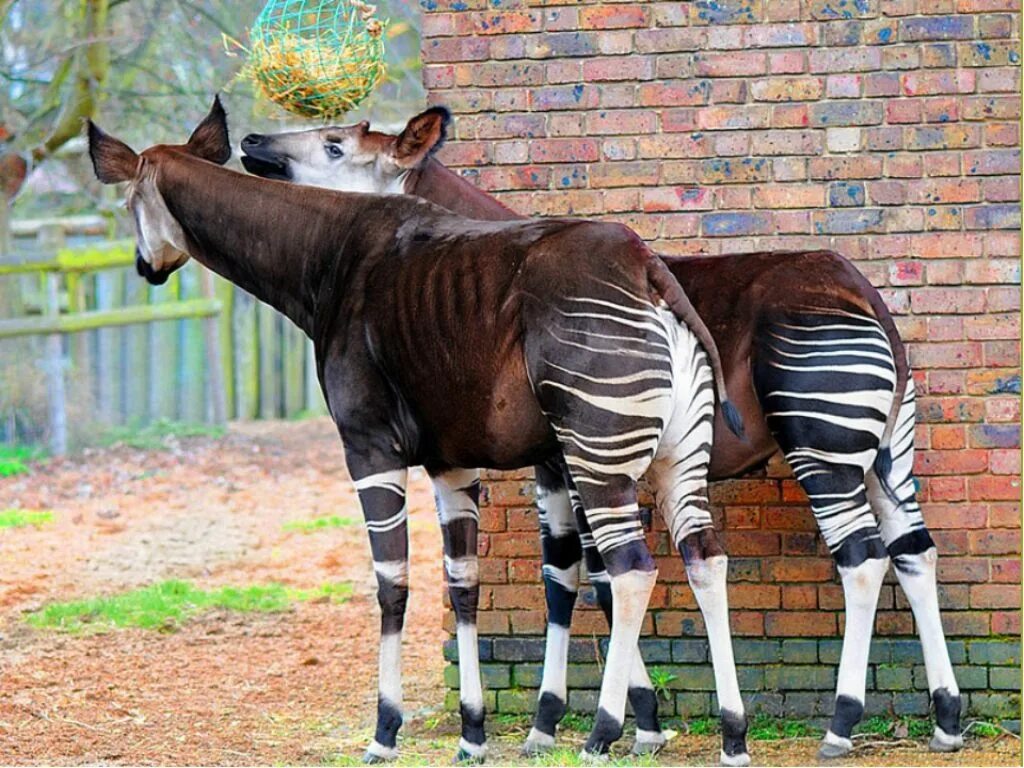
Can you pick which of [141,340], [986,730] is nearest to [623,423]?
[986,730]

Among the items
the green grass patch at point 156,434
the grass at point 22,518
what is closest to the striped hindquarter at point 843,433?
the grass at point 22,518

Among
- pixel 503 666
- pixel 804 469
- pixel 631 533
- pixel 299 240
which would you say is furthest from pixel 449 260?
pixel 503 666

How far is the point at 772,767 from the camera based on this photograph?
467 centimetres

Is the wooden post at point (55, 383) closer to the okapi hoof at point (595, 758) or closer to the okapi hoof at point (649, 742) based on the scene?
the okapi hoof at point (649, 742)

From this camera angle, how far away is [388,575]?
4.74m

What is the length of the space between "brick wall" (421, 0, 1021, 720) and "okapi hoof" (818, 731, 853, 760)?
0.45m

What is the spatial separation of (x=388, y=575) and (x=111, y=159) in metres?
1.74

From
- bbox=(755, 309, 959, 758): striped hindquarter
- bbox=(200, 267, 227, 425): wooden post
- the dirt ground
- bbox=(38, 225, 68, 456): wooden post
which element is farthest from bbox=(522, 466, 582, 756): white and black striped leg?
bbox=(200, 267, 227, 425): wooden post

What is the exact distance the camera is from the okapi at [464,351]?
14.3 feet

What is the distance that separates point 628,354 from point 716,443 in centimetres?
67

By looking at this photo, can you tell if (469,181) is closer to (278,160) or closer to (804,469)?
(278,160)

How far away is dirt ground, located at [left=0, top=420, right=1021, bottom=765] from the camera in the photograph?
5.11 meters

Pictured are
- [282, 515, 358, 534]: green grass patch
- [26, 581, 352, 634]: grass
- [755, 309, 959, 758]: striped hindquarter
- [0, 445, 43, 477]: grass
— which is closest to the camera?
[755, 309, 959, 758]: striped hindquarter

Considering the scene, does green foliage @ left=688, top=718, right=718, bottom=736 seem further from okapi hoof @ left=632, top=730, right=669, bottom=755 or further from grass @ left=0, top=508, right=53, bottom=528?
grass @ left=0, top=508, right=53, bottom=528
